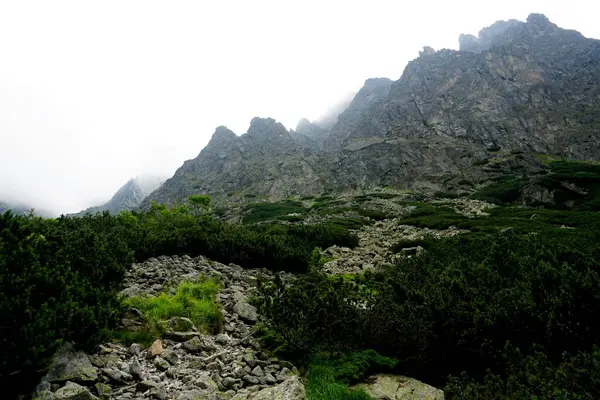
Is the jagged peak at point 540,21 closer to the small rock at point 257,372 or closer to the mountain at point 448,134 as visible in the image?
the mountain at point 448,134

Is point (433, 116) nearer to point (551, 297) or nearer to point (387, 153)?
point (387, 153)

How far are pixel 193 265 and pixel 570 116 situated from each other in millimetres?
144603

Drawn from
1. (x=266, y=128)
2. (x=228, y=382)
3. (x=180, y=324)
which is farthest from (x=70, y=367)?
(x=266, y=128)

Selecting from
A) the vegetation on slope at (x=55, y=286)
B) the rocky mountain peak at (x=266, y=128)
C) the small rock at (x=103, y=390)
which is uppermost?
the rocky mountain peak at (x=266, y=128)

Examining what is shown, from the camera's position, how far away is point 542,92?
12988 centimetres

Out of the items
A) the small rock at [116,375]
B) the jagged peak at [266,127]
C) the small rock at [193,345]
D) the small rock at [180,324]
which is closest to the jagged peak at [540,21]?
the jagged peak at [266,127]

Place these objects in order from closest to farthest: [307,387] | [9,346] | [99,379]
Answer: [9,346]
[99,379]
[307,387]

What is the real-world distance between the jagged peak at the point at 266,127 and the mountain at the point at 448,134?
1.96 ft

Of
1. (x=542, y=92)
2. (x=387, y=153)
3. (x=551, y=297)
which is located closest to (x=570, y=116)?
(x=542, y=92)

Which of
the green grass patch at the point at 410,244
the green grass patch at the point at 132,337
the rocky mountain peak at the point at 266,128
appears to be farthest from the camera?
the rocky mountain peak at the point at 266,128

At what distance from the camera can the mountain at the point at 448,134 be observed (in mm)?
97625

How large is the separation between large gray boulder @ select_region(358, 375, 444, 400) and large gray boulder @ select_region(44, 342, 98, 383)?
4.30m

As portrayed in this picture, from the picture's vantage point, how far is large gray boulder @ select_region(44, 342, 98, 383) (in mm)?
4984

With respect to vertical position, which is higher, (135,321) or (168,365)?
(135,321)
